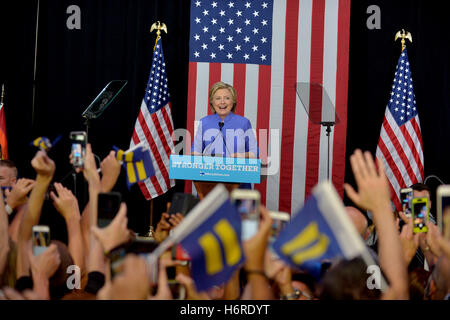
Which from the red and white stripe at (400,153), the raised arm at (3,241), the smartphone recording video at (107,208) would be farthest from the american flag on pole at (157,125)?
the smartphone recording video at (107,208)

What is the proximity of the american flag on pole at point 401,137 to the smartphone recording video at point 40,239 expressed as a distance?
4085 mm

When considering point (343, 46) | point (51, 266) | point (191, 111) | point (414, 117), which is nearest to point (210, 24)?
point (191, 111)

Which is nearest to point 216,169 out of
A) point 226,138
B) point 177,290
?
point 226,138

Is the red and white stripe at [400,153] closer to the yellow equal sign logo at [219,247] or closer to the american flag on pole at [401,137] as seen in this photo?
the american flag on pole at [401,137]

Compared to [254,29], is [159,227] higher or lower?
lower

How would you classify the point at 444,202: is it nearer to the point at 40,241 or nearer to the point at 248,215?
the point at 248,215

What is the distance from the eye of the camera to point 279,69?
18.1ft

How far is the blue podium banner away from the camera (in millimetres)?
3779

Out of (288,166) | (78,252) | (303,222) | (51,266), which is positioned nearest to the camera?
(303,222)

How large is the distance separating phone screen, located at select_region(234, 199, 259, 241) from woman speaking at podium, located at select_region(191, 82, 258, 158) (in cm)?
272

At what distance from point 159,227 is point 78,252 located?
0.35m

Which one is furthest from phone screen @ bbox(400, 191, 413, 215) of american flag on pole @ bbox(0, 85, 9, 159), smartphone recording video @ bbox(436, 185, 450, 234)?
american flag on pole @ bbox(0, 85, 9, 159)
